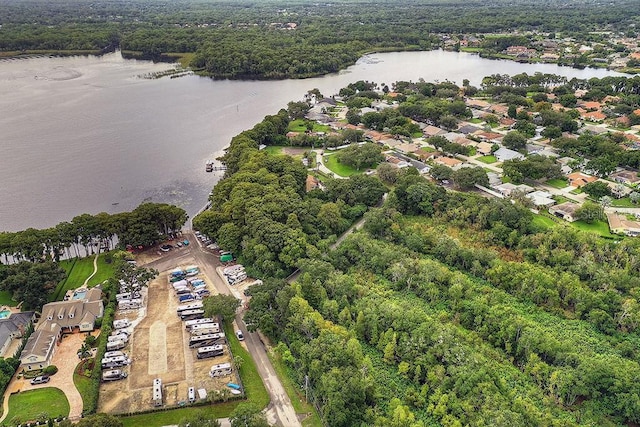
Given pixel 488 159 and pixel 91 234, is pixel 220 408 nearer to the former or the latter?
pixel 91 234

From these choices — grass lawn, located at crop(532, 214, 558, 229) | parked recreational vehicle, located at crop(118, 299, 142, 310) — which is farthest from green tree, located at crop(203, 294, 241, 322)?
grass lawn, located at crop(532, 214, 558, 229)

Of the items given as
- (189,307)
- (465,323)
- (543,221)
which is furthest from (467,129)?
(189,307)

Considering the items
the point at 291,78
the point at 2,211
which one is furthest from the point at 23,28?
the point at 2,211

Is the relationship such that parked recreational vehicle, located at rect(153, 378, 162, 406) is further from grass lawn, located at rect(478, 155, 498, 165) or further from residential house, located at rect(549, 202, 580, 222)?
grass lawn, located at rect(478, 155, 498, 165)

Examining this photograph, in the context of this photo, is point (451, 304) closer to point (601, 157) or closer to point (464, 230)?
point (464, 230)

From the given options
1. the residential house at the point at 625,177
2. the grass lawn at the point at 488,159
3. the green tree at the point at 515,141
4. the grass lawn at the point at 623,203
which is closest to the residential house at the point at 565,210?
the grass lawn at the point at 623,203

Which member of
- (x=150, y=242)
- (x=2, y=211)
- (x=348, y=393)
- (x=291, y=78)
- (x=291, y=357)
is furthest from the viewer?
(x=291, y=78)

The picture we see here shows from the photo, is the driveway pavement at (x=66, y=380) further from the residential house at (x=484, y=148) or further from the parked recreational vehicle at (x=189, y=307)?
the residential house at (x=484, y=148)
